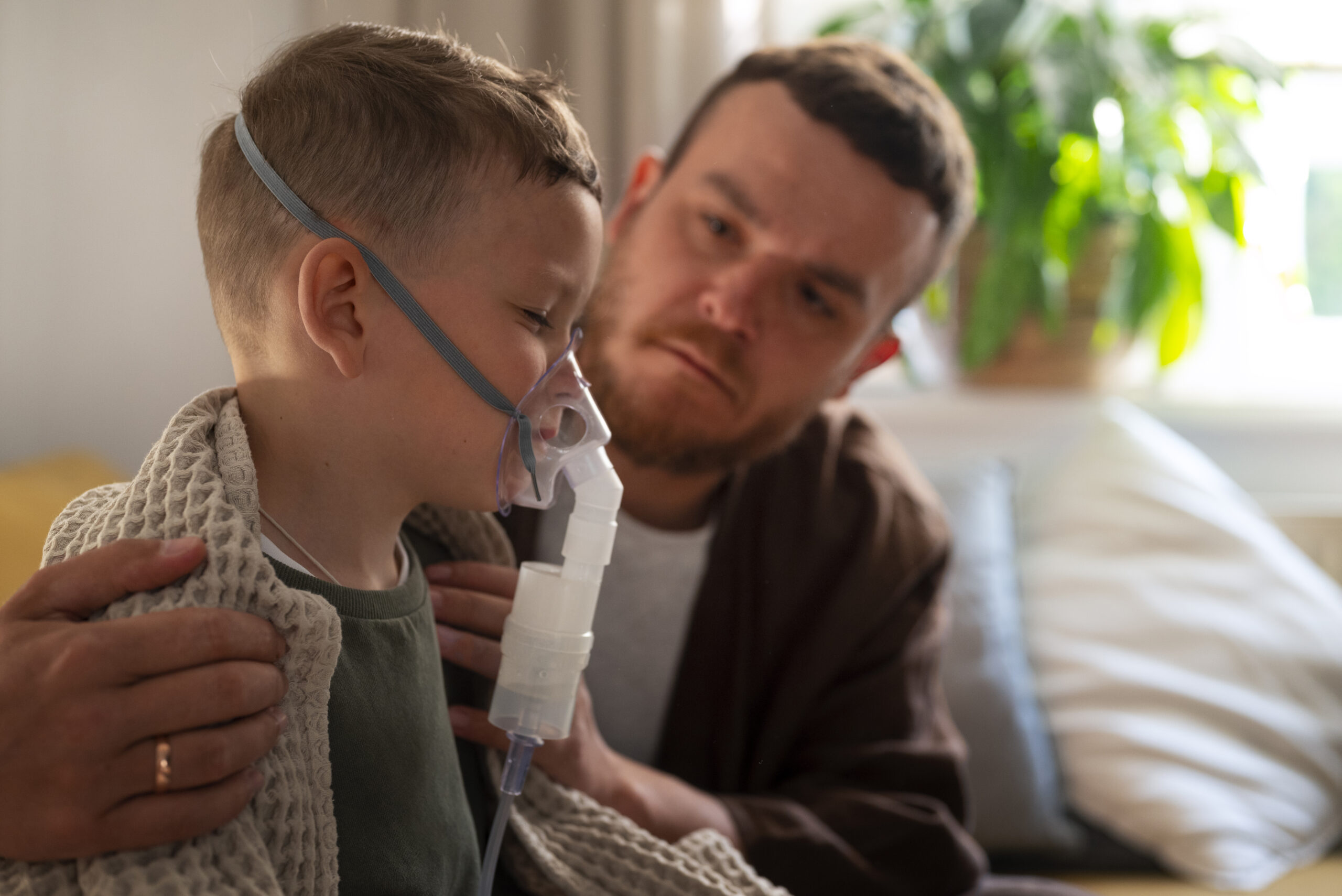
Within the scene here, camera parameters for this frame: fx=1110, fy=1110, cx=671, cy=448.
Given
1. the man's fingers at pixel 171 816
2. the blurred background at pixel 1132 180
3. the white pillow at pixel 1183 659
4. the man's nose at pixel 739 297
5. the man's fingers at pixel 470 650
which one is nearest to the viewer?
the man's fingers at pixel 171 816

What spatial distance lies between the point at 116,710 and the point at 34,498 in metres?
0.15

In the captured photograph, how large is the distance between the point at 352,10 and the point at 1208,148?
1.94 m

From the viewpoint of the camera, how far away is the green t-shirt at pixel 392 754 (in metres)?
0.59

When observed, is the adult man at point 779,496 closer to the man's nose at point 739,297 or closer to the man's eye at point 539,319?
the man's nose at point 739,297

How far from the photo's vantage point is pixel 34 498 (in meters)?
0.58

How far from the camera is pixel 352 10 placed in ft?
2.04

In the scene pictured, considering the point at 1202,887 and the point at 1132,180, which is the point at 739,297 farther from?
the point at 1132,180

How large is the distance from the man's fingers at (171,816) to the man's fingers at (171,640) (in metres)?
0.06

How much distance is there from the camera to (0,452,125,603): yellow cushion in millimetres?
575

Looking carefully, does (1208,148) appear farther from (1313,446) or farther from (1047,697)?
(1047,697)

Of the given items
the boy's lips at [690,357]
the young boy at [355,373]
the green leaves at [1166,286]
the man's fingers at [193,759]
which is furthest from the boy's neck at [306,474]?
the green leaves at [1166,286]

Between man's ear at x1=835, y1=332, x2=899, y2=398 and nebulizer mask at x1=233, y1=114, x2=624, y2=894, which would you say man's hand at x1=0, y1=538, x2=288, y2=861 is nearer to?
nebulizer mask at x1=233, y1=114, x2=624, y2=894

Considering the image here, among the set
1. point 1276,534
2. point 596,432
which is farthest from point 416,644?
point 1276,534

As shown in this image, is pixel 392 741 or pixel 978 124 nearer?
pixel 392 741
